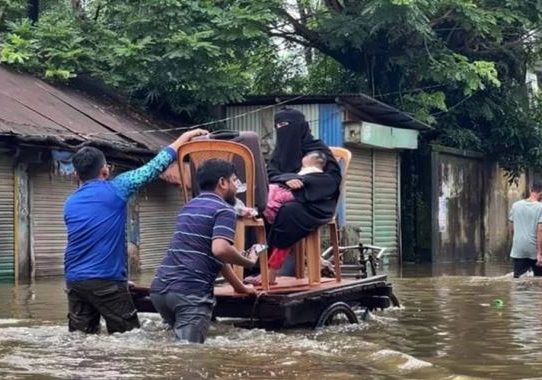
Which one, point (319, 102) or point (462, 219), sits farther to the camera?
point (462, 219)

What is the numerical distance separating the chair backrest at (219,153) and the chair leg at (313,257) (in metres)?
0.98

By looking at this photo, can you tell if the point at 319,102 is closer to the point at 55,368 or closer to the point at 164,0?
the point at 164,0

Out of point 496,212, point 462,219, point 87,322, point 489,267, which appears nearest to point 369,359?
point 87,322

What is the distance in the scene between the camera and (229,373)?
21.5ft

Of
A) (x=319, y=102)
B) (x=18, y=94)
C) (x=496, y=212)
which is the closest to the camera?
(x=18, y=94)

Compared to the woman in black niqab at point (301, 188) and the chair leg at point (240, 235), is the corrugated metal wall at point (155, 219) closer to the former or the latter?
the woman in black niqab at point (301, 188)

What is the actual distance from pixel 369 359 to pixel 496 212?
68.7 feet

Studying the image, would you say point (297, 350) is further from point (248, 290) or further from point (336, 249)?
point (336, 249)

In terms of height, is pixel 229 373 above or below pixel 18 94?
below

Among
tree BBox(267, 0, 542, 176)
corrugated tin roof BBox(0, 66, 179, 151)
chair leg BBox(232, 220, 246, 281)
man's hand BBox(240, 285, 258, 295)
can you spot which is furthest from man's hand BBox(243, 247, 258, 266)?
tree BBox(267, 0, 542, 176)

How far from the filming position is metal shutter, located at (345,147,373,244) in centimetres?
2208

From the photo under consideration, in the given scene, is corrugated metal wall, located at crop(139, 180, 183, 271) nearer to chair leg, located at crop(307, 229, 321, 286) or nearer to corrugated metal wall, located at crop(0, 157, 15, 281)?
corrugated metal wall, located at crop(0, 157, 15, 281)

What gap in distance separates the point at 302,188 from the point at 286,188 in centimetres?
17

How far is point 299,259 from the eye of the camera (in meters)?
9.59
